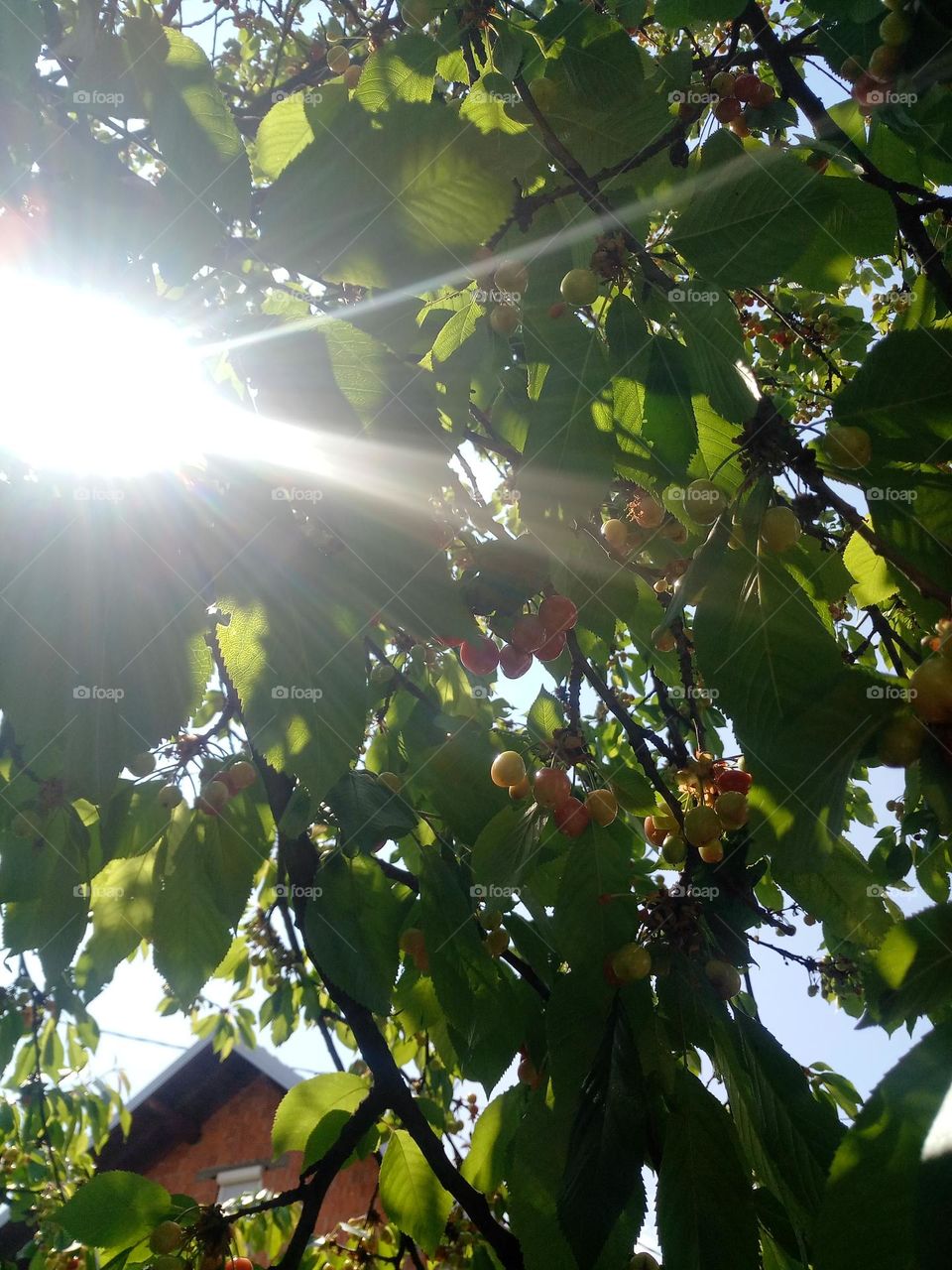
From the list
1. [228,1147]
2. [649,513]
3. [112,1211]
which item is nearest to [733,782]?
[649,513]

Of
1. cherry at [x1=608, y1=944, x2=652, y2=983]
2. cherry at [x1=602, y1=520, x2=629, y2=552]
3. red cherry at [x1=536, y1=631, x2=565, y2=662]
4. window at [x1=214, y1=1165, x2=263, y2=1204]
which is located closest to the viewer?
cherry at [x1=608, y1=944, x2=652, y2=983]

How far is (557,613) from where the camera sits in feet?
5.05

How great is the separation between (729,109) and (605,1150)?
96.4 inches

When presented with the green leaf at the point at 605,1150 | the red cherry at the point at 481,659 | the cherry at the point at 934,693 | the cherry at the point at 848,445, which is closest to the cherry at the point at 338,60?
the red cherry at the point at 481,659

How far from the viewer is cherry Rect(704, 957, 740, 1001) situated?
1.54 metres

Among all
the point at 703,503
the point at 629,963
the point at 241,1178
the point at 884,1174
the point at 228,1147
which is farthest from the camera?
the point at 228,1147

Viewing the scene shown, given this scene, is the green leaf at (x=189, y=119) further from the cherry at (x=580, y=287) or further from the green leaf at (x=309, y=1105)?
the green leaf at (x=309, y=1105)

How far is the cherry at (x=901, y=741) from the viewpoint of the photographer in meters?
0.88

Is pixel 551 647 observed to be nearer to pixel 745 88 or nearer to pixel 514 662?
pixel 514 662

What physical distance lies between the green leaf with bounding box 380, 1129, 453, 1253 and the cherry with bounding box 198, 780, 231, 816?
106 centimetres

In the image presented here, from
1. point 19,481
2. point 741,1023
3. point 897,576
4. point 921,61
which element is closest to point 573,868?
point 741,1023

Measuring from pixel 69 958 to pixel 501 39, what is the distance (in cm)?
188

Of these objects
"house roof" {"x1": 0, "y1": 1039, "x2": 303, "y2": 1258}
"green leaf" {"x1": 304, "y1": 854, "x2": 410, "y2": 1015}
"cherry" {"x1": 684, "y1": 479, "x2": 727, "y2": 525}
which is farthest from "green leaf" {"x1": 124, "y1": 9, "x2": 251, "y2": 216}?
"house roof" {"x1": 0, "y1": 1039, "x2": 303, "y2": 1258}

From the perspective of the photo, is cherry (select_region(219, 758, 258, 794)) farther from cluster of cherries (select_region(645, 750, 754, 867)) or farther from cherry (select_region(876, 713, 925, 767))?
cherry (select_region(876, 713, 925, 767))
